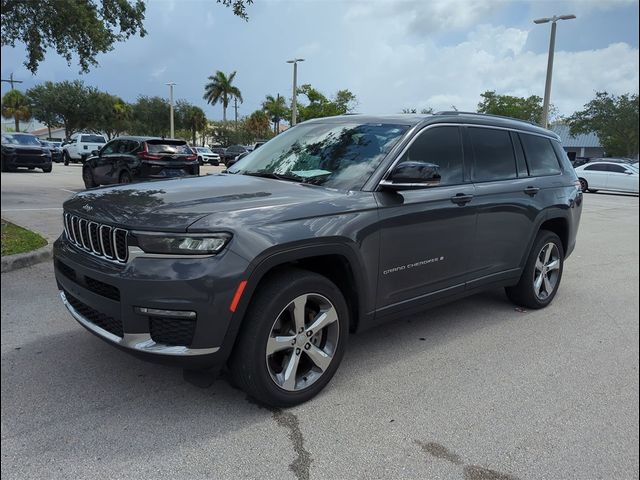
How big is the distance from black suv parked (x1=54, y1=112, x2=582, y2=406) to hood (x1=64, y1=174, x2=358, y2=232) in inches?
0.5

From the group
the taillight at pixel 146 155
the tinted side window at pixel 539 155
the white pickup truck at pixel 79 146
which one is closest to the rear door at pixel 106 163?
the taillight at pixel 146 155

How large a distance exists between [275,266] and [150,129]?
5982cm

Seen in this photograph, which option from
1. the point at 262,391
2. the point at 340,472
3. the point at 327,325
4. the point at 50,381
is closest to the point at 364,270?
the point at 327,325

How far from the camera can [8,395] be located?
9.67 ft

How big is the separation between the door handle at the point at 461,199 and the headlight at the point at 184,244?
2.02m

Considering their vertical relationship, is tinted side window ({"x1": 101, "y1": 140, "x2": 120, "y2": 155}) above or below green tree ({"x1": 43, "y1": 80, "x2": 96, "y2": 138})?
below

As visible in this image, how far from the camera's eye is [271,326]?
9.34 ft

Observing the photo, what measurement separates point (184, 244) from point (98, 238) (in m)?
0.67

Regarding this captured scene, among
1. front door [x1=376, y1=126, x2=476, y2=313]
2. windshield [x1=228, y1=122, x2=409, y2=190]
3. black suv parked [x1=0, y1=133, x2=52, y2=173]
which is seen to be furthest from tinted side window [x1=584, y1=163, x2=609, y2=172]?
black suv parked [x1=0, y1=133, x2=52, y2=173]

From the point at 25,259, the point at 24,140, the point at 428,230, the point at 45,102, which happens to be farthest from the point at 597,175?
the point at 45,102

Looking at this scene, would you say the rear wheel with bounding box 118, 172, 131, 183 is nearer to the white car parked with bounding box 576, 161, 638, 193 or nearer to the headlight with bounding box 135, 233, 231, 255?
the headlight with bounding box 135, 233, 231, 255

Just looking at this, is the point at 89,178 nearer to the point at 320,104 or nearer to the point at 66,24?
the point at 66,24

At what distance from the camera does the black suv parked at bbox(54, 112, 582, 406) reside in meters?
2.66

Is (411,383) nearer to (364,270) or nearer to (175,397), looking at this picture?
(364,270)
